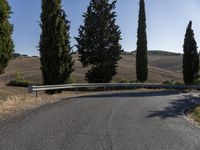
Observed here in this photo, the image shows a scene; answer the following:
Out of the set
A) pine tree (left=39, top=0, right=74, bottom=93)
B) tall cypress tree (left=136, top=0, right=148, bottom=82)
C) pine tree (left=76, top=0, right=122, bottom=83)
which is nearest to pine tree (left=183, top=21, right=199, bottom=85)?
tall cypress tree (left=136, top=0, right=148, bottom=82)

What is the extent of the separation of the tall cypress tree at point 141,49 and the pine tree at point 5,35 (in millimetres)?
23835

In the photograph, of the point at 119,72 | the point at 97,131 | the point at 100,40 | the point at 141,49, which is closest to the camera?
the point at 97,131

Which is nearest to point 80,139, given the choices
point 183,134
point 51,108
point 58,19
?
point 183,134

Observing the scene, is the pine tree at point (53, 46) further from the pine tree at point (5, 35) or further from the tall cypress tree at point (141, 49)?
the tall cypress tree at point (141, 49)

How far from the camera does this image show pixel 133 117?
16.8 metres

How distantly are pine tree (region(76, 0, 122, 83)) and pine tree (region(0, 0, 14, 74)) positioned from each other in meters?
18.8

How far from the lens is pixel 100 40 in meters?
47.5

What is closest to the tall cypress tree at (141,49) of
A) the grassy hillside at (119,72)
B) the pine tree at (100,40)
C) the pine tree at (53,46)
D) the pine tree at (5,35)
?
the pine tree at (100,40)

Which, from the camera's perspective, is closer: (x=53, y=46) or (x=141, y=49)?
(x=53, y=46)

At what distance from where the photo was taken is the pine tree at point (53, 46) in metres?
32.1

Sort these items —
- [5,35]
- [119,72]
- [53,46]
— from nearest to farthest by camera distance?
[5,35] < [53,46] < [119,72]

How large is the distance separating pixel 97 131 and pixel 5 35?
16736 mm

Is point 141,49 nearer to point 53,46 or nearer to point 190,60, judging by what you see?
point 190,60

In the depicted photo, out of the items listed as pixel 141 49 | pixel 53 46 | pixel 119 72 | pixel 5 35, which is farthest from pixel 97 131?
pixel 119 72
